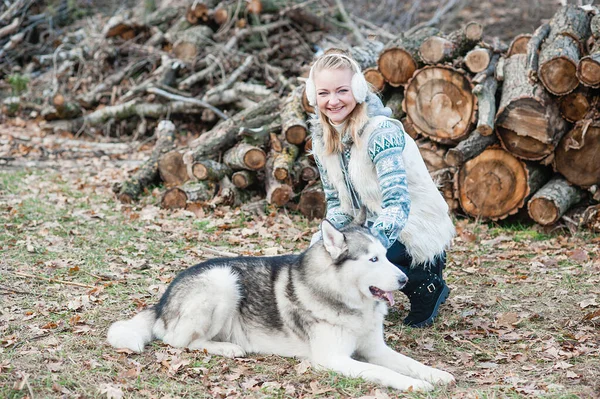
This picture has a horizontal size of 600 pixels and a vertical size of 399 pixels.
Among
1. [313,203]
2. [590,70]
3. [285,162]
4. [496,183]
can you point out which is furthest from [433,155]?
[590,70]

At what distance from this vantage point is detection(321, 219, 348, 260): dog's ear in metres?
3.91

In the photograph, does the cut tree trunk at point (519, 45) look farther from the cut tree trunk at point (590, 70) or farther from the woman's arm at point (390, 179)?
the woman's arm at point (390, 179)

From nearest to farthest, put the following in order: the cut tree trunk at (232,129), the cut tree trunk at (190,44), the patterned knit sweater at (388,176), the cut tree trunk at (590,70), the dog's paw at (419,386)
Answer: the dog's paw at (419,386) < the patterned knit sweater at (388,176) < the cut tree trunk at (590,70) < the cut tree trunk at (232,129) < the cut tree trunk at (190,44)

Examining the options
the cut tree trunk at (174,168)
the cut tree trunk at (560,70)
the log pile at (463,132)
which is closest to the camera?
the cut tree trunk at (560,70)

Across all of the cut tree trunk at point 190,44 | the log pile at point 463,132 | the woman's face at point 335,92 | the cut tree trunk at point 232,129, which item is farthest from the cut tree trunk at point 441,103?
the cut tree trunk at point 190,44

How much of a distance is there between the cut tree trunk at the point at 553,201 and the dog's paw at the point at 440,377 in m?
4.17

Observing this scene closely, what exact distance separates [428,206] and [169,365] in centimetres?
231

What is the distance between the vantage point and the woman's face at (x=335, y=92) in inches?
171

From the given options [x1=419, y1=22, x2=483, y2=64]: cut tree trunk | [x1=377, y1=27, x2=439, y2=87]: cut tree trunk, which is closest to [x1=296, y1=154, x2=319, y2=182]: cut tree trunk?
[x1=377, y1=27, x2=439, y2=87]: cut tree trunk

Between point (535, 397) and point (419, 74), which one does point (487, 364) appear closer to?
point (535, 397)

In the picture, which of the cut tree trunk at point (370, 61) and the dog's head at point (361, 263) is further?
the cut tree trunk at point (370, 61)

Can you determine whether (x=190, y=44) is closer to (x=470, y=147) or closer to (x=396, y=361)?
(x=470, y=147)

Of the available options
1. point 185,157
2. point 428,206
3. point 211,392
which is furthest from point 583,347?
point 185,157

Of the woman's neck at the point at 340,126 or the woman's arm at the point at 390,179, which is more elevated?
the woman's neck at the point at 340,126
